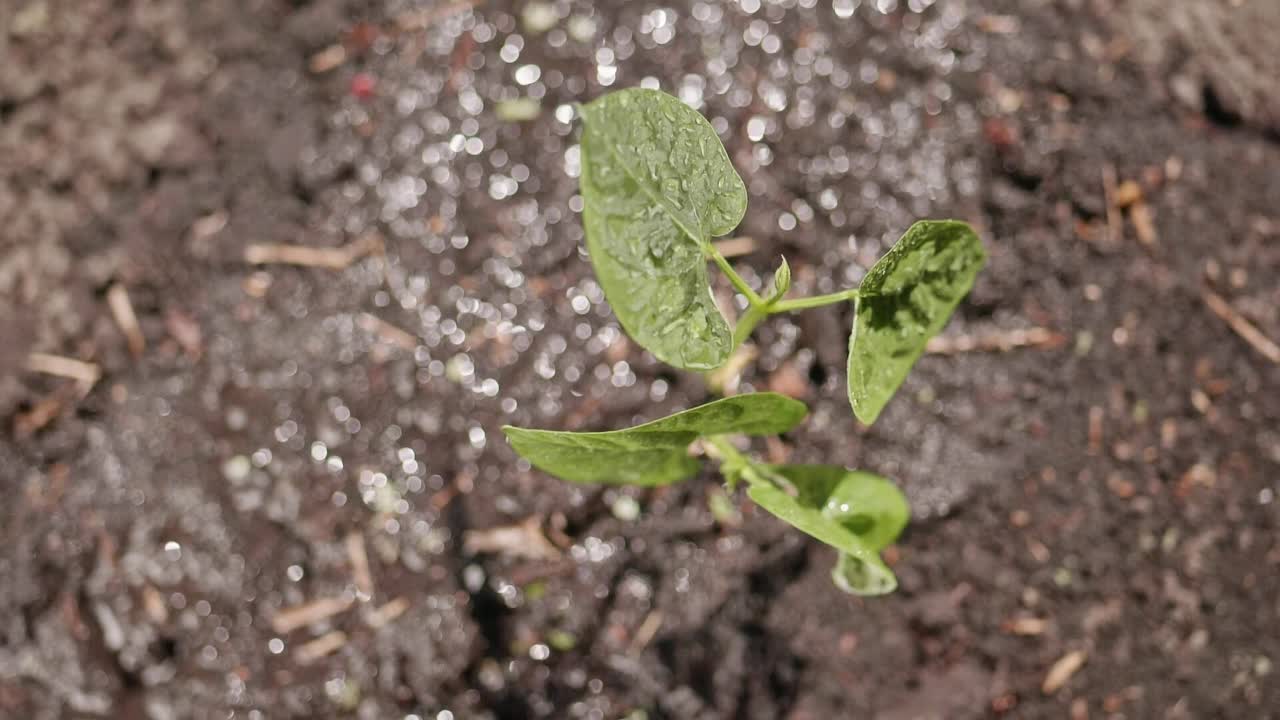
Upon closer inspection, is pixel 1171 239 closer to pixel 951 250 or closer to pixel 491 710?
pixel 951 250

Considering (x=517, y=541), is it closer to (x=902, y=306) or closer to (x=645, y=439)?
(x=645, y=439)

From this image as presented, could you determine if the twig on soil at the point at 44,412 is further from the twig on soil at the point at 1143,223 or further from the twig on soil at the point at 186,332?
the twig on soil at the point at 1143,223

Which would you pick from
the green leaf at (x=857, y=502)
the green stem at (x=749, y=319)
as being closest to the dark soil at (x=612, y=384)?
the green leaf at (x=857, y=502)

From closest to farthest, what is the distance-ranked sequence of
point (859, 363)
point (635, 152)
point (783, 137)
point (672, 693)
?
point (635, 152), point (859, 363), point (672, 693), point (783, 137)

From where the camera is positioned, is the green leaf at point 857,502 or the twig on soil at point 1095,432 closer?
the green leaf at point 857,502

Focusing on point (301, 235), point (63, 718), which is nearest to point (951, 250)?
point (301, 235)

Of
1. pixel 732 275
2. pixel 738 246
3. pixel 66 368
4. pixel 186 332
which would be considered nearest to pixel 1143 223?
pixel 738 246
